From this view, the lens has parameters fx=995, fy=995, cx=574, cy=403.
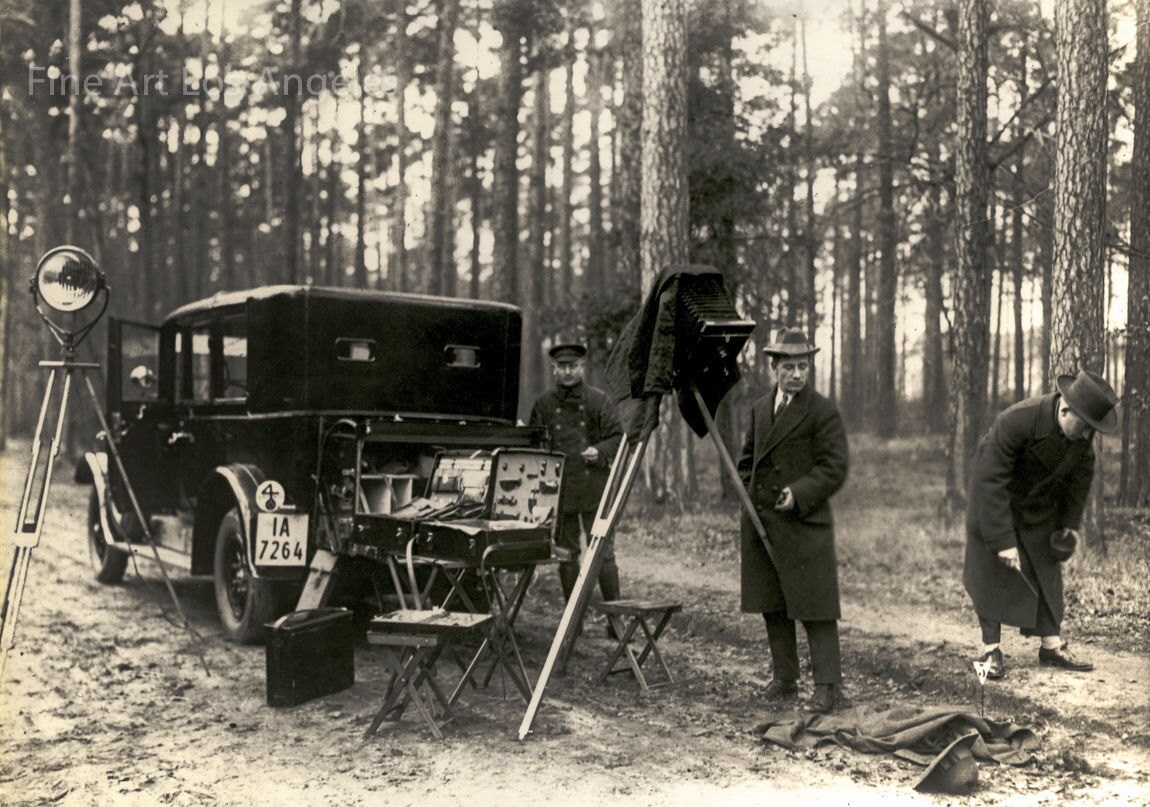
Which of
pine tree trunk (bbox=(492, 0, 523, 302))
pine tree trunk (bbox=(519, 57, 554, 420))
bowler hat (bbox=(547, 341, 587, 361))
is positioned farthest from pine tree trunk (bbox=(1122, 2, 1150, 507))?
pine tree trunk (bbox=(519, 57, 554, 420))

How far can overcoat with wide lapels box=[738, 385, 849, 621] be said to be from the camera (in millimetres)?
5328

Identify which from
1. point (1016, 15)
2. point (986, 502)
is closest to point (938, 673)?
point (986, 502)

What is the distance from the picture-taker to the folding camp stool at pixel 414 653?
497 centimetres

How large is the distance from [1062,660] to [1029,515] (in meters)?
0.87

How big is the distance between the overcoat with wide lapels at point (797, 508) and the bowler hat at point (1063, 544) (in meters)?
1.33

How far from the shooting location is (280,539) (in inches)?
265

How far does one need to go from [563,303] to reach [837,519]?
170 inches

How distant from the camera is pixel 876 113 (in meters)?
12.2

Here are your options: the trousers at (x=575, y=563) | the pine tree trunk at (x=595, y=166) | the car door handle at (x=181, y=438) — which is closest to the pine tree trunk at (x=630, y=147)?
the pine tree trunk at (x=595, y=166)

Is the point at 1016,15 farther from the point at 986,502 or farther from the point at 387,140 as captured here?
the point at 387,140

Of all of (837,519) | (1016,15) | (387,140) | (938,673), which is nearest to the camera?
(938,673)

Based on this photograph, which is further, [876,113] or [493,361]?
[876,113]

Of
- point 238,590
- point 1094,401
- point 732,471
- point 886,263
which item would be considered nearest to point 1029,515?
point 1094,401

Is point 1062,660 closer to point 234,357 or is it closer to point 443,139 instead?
point 234,357
